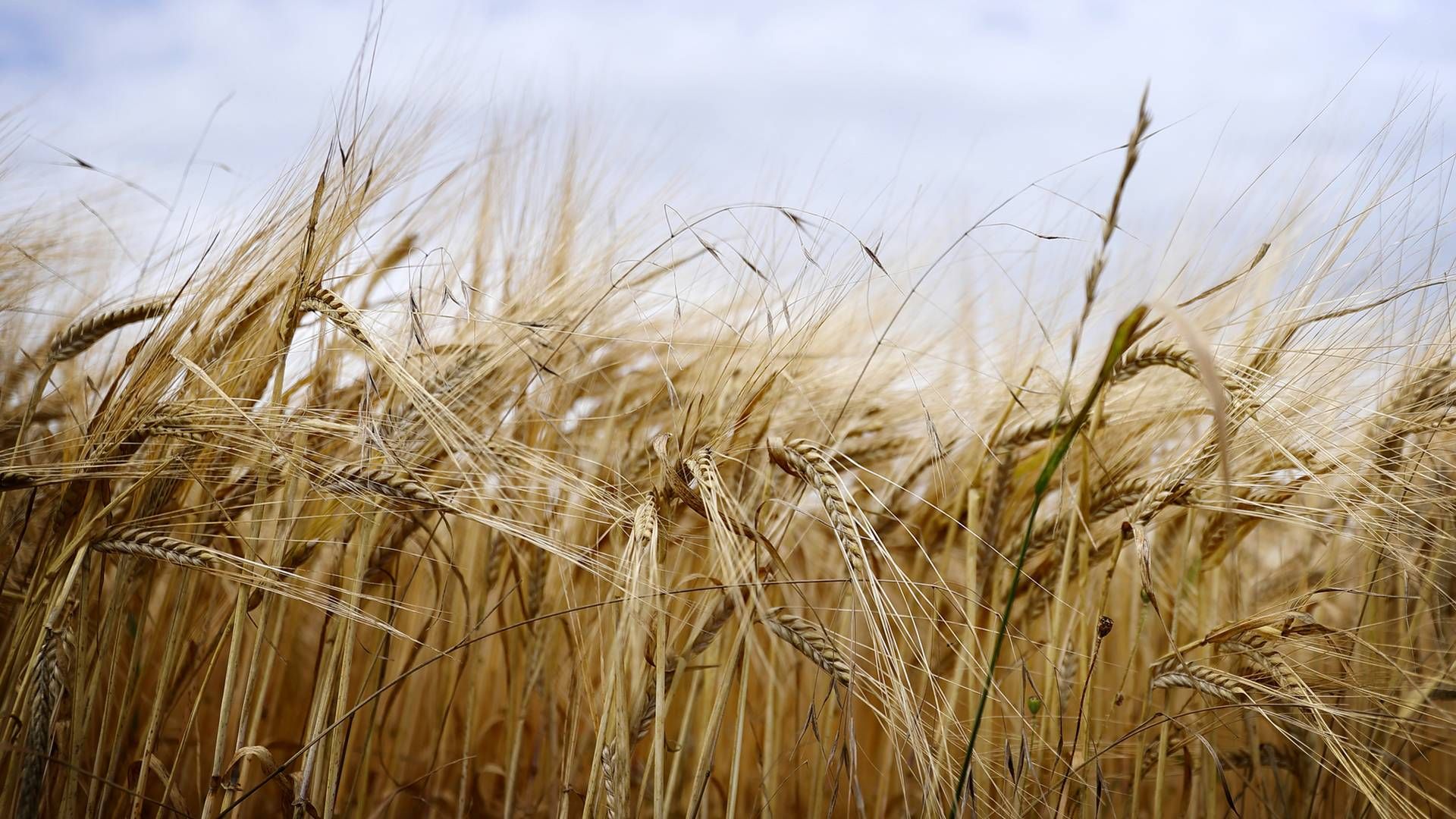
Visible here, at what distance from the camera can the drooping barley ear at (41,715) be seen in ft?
3.32

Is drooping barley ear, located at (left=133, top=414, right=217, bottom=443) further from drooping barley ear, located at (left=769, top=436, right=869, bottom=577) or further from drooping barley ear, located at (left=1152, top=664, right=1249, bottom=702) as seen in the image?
drooping barley ear, located at (left=1152, top=664, right=1249, bottom=702)

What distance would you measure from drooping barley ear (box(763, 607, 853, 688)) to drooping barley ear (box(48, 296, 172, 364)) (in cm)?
98

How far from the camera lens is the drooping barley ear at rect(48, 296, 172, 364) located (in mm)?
1277

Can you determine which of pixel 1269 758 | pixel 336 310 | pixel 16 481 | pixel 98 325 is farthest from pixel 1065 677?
pixel 98 325

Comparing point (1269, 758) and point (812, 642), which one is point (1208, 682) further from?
point (812, 642)

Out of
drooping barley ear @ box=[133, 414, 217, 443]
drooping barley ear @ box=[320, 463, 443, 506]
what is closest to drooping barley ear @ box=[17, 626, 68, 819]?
drooping barley ear @ box=[133, 414, 217, 443]

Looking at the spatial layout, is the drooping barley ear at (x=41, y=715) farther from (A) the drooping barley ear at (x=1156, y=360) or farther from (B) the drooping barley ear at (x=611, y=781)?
(A) the drooping barley ear at (x=1156, y=360)

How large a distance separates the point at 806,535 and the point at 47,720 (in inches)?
47.4

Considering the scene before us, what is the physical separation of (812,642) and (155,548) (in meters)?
0.78

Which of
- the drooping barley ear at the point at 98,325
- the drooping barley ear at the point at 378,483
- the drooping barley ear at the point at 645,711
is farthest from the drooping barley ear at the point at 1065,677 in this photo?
the drooping barley ear at the point at 98,325

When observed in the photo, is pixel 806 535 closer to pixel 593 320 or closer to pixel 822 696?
pixel 822 696

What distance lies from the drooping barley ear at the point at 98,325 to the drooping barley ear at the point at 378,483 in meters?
0.49

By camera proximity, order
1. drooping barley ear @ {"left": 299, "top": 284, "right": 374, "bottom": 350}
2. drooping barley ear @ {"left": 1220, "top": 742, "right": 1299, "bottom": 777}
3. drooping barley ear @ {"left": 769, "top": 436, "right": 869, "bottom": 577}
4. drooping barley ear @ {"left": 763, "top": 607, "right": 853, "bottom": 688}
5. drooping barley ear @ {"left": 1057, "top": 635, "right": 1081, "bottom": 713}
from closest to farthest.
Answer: drooping barley ear @ {"left": 769, "top": 436, "right": 869, "bottom": 577} < drooping barley ear @ {"left": 763, "top": 607, "right": 853, "bottom": 688} < drooping barley ear @ {"left": 299, "top": 284, "right": 374, "bottom": 350} < drooping barley ear @ {"left": 1057, "top": 635, "right": 1081, "bottom": 713} < drooping barley ear @ {"left": 1220, "top": 742, "right": 1299, "bottom": 777}

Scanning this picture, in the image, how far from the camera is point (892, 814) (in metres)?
1.67
